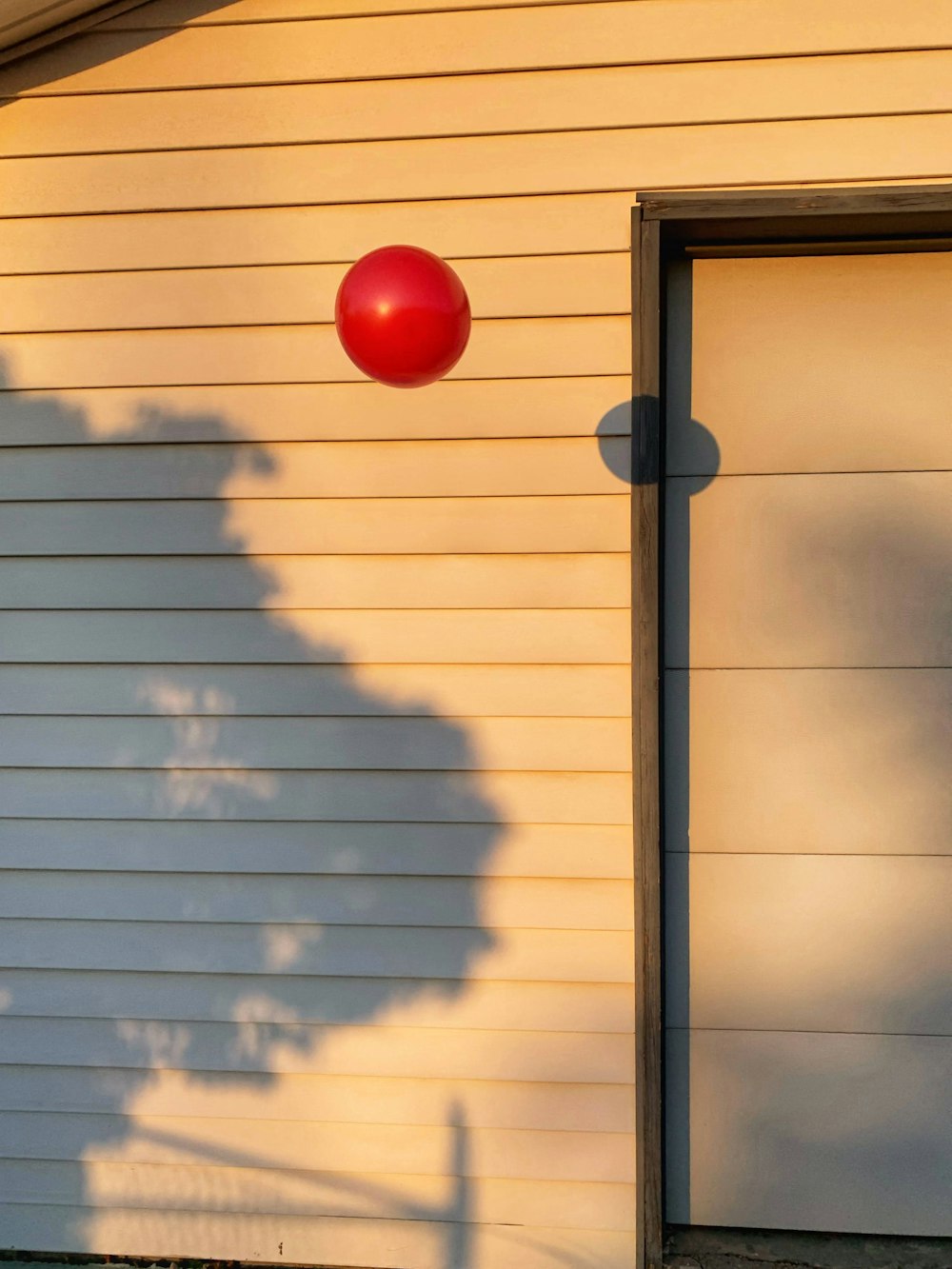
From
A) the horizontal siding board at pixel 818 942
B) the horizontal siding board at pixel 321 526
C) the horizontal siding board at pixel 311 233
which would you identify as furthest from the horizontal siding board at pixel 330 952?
the horizontal siding board at pixel 311 233

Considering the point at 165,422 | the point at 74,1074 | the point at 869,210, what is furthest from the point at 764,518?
the point at 74,1074

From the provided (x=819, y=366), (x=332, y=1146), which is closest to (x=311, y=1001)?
(x=332, y=1146)

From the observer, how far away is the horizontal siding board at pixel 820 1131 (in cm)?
257

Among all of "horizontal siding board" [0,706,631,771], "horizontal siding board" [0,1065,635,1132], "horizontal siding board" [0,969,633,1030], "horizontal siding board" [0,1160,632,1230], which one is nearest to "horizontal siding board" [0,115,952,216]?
"horizontal siding board" [0,706,631,771]

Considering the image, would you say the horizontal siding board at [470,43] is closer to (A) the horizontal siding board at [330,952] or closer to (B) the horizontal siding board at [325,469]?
(B) the horizontal siding board at [325,469]

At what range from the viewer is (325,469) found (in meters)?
2.53

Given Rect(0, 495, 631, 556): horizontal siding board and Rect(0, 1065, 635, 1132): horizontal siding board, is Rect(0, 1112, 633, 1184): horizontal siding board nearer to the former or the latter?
Rect(0, 1065, 635, 1132): horizontal siding board

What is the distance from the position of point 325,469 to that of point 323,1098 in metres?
1.53

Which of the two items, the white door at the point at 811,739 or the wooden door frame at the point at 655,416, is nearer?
the wooden door frame at the point at 655,416

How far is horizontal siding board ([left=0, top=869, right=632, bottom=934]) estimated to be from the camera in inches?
98.3

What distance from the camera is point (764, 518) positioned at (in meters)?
2.57

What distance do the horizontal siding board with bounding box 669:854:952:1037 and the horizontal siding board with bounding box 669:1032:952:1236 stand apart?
57 millimetres

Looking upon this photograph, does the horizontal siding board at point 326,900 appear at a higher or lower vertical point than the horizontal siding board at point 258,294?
lower

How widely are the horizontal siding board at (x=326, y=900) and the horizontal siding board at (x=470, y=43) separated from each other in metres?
1.91
